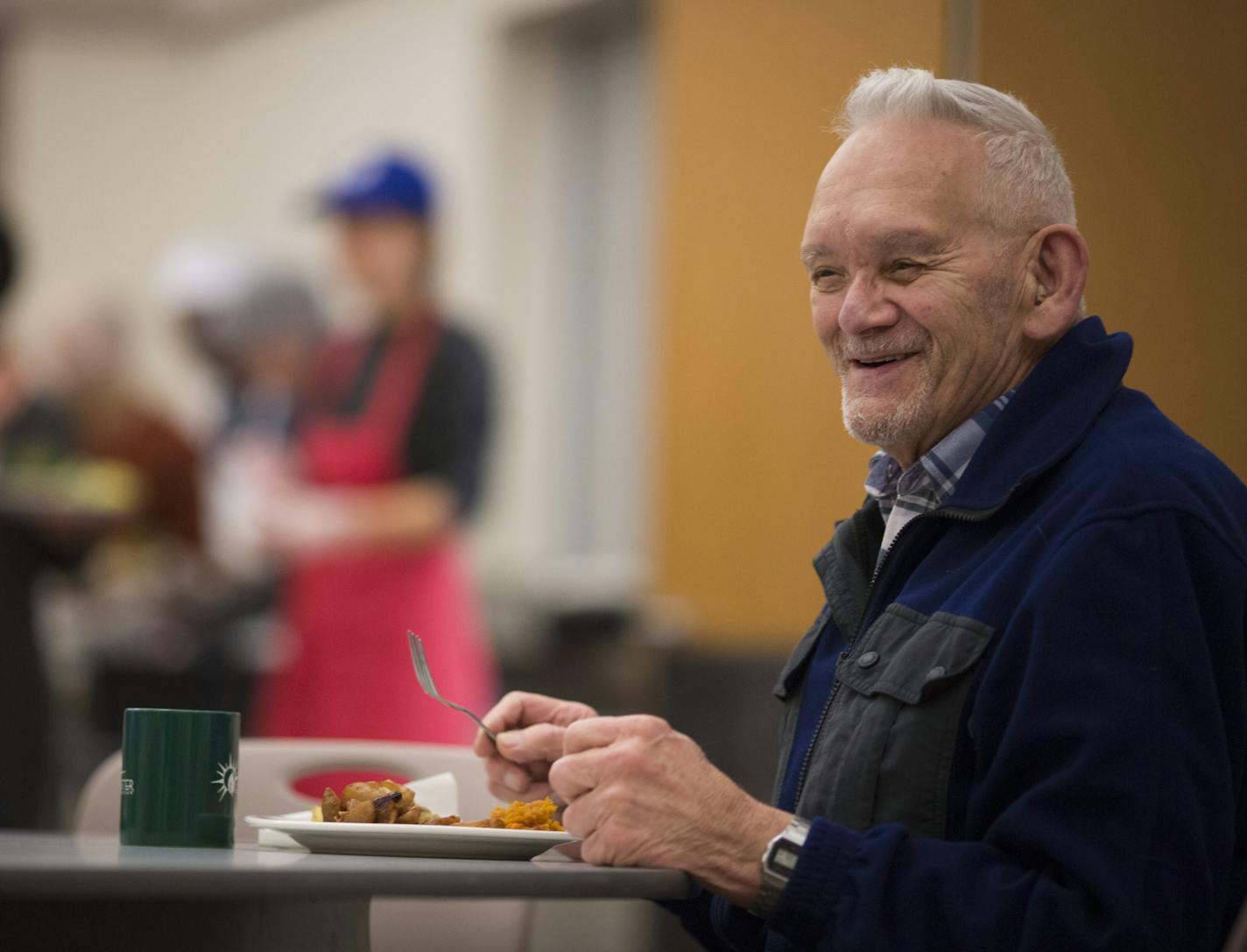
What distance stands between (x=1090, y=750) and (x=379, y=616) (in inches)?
142

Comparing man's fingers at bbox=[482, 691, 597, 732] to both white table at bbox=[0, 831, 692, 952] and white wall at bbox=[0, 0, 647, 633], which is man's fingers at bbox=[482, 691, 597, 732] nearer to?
white table at bbox=[0, 831, 692, 952]

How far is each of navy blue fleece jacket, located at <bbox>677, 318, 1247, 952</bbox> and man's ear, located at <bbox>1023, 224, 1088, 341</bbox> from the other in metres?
0.18

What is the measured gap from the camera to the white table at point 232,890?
1115mm

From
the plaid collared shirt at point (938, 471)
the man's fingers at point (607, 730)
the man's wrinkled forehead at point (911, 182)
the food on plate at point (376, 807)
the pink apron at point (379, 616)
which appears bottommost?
the pink apron at point (379, 616)

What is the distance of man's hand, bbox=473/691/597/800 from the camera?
1666 millimetres

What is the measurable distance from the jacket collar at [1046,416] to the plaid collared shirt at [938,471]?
0.04 metres

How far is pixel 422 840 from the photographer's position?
1.41m

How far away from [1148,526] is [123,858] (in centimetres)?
79

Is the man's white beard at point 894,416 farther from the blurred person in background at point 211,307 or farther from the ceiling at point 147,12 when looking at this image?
the ceiling at point 147,12

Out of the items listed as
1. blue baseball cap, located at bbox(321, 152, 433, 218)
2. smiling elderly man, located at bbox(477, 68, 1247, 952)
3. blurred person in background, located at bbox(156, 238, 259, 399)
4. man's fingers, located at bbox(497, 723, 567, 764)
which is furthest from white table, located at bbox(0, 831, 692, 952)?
blurred person in background, located at bbox(156, 238, 259, 399)

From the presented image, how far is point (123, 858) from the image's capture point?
1245 millimetres

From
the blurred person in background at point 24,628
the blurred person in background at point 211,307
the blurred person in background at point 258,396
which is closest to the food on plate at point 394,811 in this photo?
→ the blurred person in background at point 24,628

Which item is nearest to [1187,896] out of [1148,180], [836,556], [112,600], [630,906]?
[836,556]

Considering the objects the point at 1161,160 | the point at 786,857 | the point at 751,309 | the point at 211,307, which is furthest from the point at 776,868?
the point at 211,307
